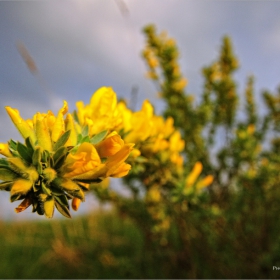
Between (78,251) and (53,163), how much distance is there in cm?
289

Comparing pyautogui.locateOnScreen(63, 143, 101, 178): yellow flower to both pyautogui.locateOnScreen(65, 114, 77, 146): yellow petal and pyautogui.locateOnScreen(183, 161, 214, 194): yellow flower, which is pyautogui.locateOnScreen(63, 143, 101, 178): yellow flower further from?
pyautogui.locateOnScreen(183, 161, 214, 194): yellow flower

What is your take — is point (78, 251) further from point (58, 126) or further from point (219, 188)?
point (58, 126)

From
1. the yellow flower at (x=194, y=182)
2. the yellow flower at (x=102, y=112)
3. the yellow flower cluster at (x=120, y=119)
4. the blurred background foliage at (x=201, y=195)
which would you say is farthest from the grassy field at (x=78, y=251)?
the yellow flower at (x=102, y=112)

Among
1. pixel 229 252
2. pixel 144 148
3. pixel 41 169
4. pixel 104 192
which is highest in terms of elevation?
A: pixel 104 192

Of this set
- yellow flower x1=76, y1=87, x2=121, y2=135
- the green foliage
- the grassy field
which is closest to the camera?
yellow flower x1=76, y1=87, x2=121, y2=135

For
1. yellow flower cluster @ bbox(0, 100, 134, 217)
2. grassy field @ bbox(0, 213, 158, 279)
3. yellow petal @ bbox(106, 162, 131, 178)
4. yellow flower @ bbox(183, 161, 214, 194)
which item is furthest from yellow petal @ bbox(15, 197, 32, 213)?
grassy field @ bbox(0, 213, 158, 279)

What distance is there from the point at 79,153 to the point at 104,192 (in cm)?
134

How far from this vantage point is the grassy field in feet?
8.57

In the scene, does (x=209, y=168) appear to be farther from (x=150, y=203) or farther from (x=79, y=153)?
(x=79, y=153)

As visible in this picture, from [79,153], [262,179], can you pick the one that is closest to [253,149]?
[262,179]

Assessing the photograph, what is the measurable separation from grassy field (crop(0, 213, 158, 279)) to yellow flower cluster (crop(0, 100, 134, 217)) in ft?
5.38

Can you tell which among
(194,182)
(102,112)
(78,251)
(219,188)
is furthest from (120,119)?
(78,251)

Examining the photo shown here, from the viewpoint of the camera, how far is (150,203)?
5.45 ft

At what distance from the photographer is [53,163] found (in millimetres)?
438
